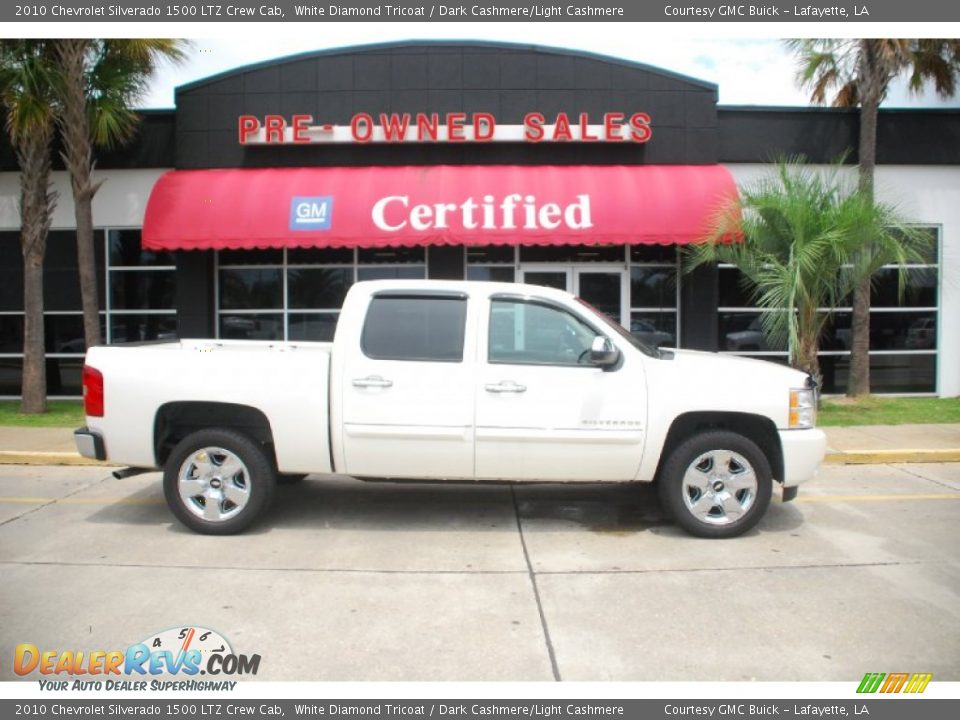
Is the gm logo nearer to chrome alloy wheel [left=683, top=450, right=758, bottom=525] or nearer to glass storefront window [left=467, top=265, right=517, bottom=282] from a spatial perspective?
glass storefront window [left=467, top=265, right=517, bottom=282]

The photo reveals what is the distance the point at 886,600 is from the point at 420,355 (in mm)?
3470

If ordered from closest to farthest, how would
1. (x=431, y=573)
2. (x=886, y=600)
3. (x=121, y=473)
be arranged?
(x=886, y=600) → (x=431, y=573) → (x=121, y=473)

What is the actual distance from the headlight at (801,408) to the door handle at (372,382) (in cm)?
303

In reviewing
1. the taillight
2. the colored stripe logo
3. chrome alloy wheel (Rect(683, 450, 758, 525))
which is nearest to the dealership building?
the taillight

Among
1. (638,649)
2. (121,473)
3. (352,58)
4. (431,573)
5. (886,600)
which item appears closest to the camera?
(638,649)

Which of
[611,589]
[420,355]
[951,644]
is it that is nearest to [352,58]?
[420,355]

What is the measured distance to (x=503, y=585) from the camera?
4.79 m

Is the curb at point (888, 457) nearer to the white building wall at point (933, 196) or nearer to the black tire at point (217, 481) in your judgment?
the black tire at point (217, 481)

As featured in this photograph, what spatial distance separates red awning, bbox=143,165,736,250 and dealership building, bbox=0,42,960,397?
36 mm

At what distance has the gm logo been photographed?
1212 centimetres

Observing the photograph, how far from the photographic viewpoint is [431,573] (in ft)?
16.5

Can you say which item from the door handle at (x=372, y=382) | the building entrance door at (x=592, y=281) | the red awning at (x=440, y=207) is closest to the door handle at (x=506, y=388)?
the door handle at (x=372, y=382)

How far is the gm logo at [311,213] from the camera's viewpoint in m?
12.1

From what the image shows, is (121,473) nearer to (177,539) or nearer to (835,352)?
(177,539)
